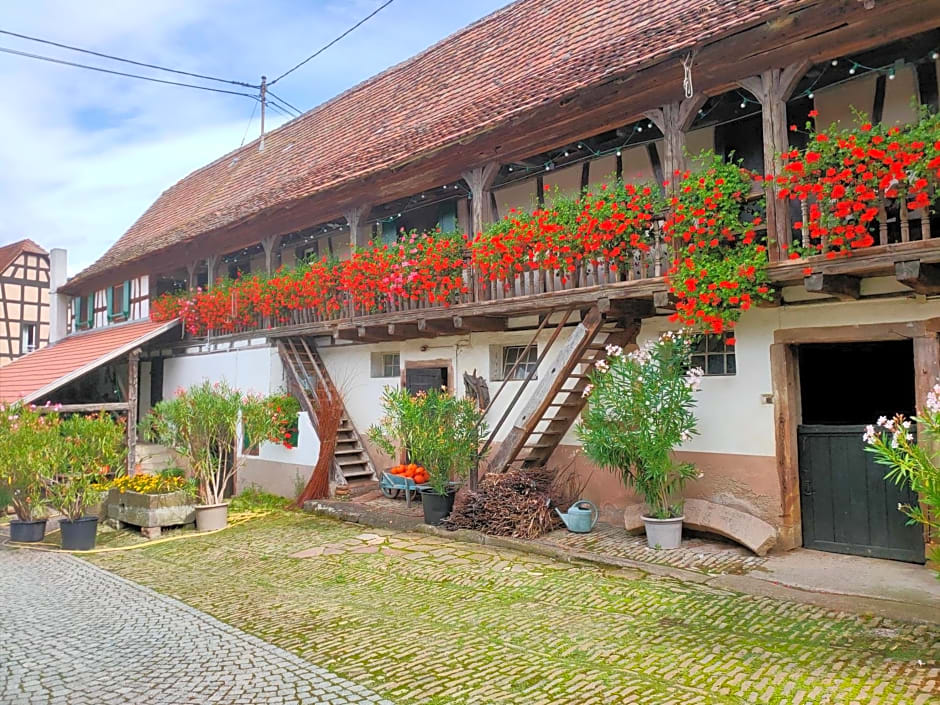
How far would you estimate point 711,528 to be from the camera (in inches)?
310

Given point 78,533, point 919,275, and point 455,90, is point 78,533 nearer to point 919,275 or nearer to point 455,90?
point 455,90

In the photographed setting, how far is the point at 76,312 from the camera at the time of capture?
21.6m

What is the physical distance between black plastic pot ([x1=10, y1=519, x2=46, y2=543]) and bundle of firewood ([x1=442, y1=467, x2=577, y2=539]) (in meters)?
5.88

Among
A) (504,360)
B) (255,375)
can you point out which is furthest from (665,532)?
(255,375)

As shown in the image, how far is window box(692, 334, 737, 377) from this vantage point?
8.48 metres

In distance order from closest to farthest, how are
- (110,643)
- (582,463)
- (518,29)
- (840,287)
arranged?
(110,643) < (840,287) < (582,463) < (518,29)

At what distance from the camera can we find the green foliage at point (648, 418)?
784cm

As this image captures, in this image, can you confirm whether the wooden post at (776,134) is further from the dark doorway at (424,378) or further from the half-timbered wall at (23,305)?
the half-timbered wall at (23,305)

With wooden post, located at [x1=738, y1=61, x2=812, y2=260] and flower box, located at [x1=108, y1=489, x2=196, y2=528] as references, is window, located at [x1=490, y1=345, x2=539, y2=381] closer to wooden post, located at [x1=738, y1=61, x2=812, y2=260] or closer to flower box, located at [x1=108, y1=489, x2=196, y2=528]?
wooden post, located at [x1=738, y1=61, x2=812, y2=260]

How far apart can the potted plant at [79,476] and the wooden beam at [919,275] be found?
9.69 meters

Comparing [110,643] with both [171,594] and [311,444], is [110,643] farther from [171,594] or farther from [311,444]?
[311,444]

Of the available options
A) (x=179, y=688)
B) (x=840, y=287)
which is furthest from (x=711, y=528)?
(x=179, y=688)

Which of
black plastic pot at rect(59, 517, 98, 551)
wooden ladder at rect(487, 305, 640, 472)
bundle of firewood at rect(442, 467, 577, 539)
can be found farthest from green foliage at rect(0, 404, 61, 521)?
wooden ladder at rect(487, 305, 640, 472)

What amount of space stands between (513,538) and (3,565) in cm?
614
